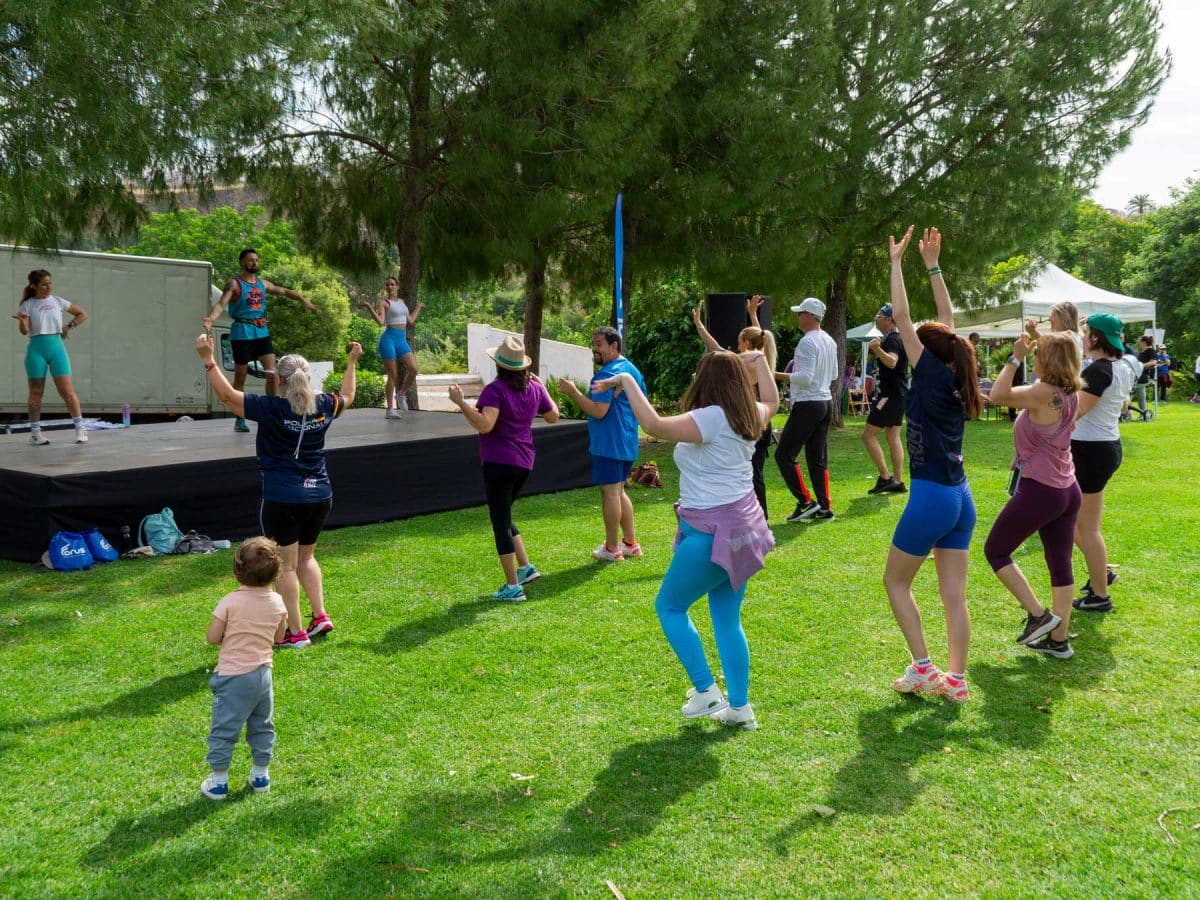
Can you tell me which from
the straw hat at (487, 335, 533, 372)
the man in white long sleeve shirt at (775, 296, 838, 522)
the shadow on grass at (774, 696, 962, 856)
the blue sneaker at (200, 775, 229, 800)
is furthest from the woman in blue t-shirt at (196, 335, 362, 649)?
the man in white long sleeve shirt at (775, 296, 838, 522)

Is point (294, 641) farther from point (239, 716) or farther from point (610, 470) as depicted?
point (610, 470)

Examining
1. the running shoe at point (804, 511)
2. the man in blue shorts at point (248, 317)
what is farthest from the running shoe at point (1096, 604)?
the man in blue shorts at point (248, 317)

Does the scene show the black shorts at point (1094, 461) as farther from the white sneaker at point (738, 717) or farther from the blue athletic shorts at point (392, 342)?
the blue athletic shorts at point (392, 342)

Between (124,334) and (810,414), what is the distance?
40.9 feet

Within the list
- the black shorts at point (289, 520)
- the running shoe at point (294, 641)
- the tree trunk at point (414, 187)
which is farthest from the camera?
the tree trunk at point (414, 187)

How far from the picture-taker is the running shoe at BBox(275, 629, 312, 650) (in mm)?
5551

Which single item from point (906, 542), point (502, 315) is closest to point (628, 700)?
point (906, 542)

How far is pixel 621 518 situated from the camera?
8.03 m

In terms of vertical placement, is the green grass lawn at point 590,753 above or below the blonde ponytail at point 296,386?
below

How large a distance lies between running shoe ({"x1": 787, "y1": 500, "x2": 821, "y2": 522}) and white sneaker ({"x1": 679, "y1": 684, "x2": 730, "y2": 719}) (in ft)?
→ 16.6

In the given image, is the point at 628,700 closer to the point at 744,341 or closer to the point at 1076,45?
the point at 744,341

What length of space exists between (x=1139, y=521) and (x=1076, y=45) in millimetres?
11696

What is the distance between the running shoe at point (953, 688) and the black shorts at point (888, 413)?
6.01 meters

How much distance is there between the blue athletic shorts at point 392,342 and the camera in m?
12.0
